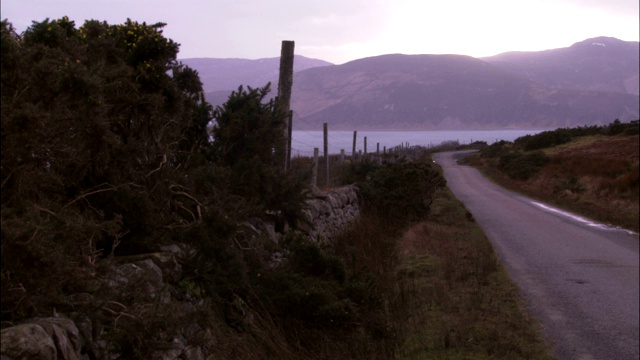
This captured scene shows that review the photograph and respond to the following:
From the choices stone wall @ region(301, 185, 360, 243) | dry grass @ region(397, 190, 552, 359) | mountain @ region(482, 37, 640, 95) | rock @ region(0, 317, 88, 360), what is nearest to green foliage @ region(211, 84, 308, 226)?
stone wall @ region(301, 185, 360, 243)

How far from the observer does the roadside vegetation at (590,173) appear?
10445mm

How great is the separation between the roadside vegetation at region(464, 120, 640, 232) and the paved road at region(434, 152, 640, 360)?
574mm

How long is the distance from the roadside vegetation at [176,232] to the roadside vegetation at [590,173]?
106 inches

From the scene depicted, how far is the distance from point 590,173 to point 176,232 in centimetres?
1001

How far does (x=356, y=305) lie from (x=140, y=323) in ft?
9.37

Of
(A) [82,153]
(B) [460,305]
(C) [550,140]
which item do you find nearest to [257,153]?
(B) [460,305]

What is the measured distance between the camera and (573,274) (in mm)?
10461

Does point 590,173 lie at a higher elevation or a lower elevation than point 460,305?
higher

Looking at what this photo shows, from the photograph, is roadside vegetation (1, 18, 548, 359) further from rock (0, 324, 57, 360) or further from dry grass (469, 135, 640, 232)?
dry grass (469, 135, 640, 232)

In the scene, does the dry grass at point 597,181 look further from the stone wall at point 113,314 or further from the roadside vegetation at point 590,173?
the stone wall at point 113,314

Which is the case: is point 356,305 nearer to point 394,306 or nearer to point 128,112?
point 394,306

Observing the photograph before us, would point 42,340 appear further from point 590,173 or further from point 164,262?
point 590,173

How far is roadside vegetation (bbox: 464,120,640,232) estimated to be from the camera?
34.3 ft

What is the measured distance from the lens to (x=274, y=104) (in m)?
8.73
